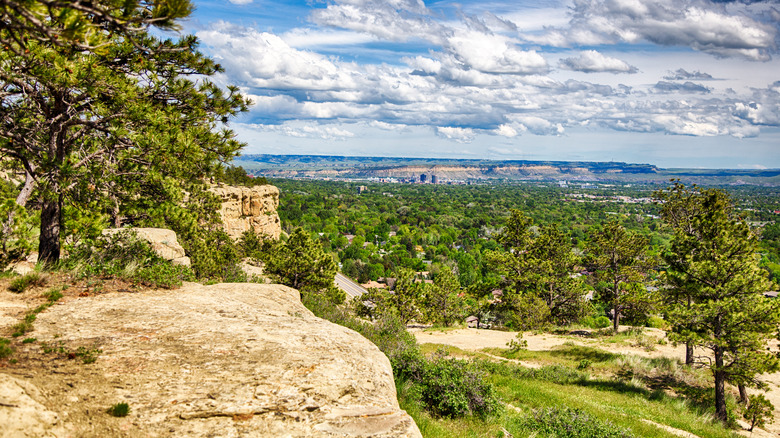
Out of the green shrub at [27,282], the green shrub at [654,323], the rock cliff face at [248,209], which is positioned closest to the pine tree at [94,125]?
the green shrub at [27,282]

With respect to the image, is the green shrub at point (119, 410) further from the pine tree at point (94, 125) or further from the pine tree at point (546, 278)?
the pine tree at point (546, 278)

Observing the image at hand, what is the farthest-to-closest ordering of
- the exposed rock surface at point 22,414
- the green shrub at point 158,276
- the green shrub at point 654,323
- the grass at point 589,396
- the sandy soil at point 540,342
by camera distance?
1. the green shrub at point 654,323
2. the sandy soil at point 540,342
3. the green shrub at point 158,276
4. the grass at point 589,396
5. the exposed rock surface at point 22,414

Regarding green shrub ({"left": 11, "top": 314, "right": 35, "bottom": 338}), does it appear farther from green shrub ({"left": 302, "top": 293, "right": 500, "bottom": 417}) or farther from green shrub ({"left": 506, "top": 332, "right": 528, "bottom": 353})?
green shrub ({"left": 506, "top": 332, "right": 528, "bottom": 353})

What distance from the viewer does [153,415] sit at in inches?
191

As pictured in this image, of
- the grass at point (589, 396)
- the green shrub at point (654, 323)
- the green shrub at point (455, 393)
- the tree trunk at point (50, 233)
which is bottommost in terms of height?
the green shrub at point (654, 323)

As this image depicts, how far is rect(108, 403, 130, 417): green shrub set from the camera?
4684 millimetres

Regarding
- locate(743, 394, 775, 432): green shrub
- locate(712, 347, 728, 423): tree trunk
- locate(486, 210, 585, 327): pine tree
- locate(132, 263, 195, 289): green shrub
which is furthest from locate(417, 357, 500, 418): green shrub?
locate(486, 210, 585, 327): pine tree

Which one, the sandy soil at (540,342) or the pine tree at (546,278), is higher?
the pine tree at (546,278)

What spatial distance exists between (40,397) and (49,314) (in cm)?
328

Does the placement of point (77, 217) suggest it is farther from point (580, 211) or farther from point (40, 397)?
point (580, 211)

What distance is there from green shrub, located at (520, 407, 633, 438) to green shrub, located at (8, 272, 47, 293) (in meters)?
10.1

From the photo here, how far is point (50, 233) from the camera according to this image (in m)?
10.2

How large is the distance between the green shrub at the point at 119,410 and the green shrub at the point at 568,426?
7.42 meters

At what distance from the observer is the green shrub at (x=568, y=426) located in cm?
927
